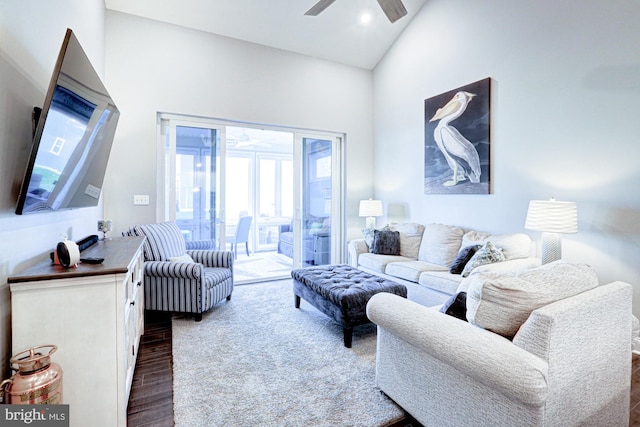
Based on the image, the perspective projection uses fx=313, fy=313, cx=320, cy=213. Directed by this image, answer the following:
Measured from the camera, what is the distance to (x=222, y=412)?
186 cm

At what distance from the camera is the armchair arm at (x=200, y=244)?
4.24m

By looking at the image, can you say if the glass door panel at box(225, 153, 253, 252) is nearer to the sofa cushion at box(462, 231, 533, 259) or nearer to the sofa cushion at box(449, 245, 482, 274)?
the sofa cushion at box(449, 245, 482, 274)

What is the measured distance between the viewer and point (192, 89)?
13.9 feet

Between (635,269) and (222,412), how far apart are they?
3377mm

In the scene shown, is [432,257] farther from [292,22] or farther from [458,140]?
[292,22]

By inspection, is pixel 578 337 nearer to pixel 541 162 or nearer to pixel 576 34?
pixel 541 162

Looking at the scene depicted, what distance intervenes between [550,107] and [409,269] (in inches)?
87.2

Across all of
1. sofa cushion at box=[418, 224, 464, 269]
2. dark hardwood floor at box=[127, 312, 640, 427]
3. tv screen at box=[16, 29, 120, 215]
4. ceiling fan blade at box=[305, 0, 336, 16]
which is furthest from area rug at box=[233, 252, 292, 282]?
ceiling fan blade at box=[305, 0, 336, 16]

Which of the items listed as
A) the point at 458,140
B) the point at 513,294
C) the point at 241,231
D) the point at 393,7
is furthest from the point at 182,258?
the point at 458,140

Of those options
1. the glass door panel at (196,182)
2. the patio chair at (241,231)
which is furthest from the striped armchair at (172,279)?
the patio chair at (241,231)

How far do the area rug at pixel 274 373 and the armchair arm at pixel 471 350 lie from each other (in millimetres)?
595

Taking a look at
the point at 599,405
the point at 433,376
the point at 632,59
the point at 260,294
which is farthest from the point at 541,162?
the point at 260,294

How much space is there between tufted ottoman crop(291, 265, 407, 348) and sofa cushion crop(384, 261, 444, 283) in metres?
0.62

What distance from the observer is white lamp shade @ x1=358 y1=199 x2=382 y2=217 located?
507 cm
